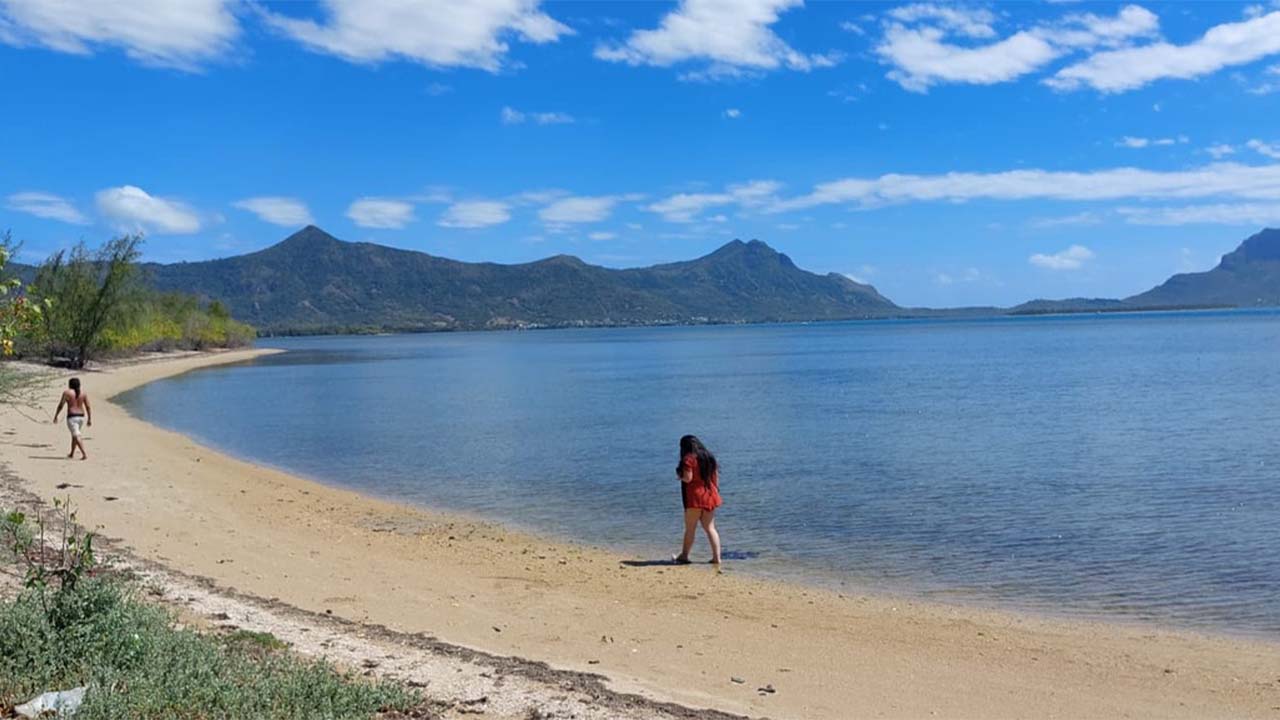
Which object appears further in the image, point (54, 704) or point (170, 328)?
point (170, 328)

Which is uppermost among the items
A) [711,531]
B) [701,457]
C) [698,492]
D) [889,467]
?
[701,457]

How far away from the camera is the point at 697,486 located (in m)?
14.7

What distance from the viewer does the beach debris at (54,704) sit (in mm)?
6031

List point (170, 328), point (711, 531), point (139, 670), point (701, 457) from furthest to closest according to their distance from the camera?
point (170, 328) < point (711, 531) < point (701, 457) < point (139, 670)

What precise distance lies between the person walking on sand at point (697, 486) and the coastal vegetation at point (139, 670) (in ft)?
24.2

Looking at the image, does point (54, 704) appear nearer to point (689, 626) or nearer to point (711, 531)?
point (689, 626)

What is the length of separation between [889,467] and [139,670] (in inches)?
810

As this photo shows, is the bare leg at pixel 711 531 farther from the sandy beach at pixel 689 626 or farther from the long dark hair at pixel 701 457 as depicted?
the long dark hair at pixel 701 457

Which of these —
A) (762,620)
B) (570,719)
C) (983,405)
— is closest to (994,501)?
(762,620)

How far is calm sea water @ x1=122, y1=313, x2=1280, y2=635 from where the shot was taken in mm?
14531

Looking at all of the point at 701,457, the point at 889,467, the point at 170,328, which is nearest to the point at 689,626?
the point at 701,457


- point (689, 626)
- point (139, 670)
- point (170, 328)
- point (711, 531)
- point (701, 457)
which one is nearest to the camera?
point (139, 670)

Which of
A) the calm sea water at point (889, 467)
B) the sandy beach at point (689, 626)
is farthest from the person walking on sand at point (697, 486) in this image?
the calm sea water at point (889, 467)

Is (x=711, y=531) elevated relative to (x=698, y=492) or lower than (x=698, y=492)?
lower
